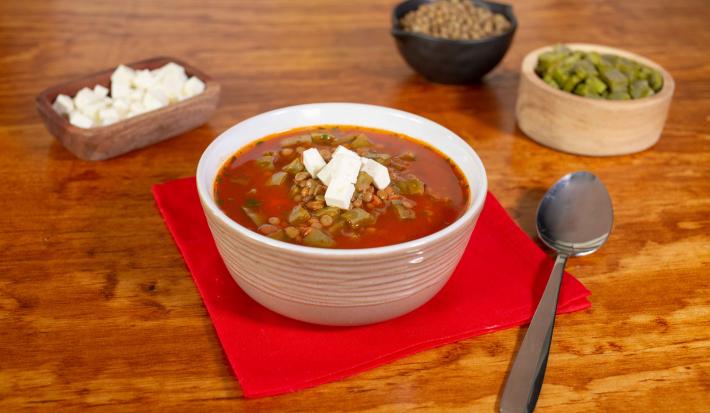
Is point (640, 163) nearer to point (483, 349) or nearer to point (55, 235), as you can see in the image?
point (483, 349)

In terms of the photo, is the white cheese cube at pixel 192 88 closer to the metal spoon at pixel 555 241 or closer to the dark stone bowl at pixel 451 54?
the dark stone bowl at pixel 451 54

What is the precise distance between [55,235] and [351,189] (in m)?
0.84

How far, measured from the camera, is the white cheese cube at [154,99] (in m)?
2.18

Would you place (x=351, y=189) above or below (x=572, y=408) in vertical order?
above

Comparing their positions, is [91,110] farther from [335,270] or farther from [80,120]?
[335,270]

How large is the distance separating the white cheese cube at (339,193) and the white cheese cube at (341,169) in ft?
0.05

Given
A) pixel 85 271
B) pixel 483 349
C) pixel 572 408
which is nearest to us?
pixel 572 408

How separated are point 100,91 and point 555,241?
148cm

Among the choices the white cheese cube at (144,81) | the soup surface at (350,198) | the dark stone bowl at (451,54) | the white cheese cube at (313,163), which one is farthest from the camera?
the dark stone bowl at (451,54)

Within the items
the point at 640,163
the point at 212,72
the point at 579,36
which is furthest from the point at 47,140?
the point at 579,36

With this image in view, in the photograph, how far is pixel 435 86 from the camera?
269 centimetres

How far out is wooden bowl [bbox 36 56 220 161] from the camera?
204cm

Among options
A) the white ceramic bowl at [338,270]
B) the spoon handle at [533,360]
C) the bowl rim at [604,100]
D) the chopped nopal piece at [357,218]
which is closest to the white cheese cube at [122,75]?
the white ceramic bowl at [338,270]

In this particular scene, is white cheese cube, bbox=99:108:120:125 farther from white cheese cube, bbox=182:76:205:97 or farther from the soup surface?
the soup surface
